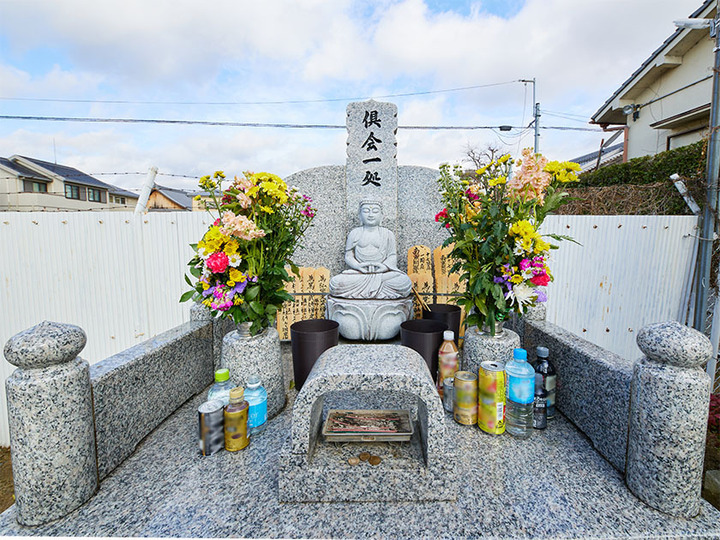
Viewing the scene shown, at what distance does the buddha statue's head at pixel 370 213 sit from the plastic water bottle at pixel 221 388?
2.33 metres

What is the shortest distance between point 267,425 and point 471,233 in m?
1.79

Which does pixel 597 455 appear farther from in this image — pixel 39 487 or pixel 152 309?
pixel 152 309

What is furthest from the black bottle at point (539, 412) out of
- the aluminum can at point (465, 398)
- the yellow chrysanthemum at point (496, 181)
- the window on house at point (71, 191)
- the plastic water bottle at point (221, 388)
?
the window on house at point (71, 191)

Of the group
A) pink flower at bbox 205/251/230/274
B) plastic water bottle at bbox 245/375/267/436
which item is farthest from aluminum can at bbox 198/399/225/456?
pink flower at bbox 205/251/230/274

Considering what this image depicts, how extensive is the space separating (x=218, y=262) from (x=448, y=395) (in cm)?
169

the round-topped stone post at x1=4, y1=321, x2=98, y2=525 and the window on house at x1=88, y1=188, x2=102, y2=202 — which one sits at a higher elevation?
the window on house at x1=88, y1=188, x2=102, y2=202

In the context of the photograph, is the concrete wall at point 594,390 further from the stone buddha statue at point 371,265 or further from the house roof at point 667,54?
the house roof at point 667,54

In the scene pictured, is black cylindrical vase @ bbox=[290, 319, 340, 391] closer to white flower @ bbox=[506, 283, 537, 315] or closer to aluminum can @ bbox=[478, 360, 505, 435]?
aluminum can @ bbox=[478, 360, 505, 435]

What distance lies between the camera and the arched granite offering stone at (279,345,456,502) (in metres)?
1.54

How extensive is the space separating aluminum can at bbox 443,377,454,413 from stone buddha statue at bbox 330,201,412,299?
4.46 feet

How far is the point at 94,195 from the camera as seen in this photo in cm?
1659

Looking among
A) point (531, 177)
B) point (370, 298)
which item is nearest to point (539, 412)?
point (531, 177)

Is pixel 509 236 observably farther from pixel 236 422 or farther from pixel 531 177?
pixel 236 422

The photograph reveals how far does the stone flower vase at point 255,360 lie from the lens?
87.4 inches
